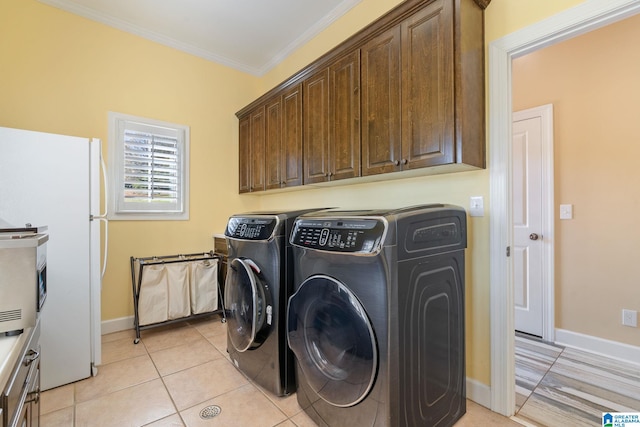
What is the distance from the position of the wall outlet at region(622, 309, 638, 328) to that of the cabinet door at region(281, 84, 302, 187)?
281cm

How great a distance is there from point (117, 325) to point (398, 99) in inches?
128

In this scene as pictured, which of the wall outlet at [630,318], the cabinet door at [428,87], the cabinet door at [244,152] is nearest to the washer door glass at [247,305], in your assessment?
the cabinet door at [428,87]

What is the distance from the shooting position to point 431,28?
1.67 metres

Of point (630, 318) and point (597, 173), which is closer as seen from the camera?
point (630, 318)

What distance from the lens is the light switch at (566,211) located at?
256 cm

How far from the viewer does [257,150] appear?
10.8 feet

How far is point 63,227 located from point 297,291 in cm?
161

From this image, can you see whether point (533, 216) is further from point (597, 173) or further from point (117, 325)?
point (117, 325)

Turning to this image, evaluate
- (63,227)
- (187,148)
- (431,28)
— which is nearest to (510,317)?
(431,28)

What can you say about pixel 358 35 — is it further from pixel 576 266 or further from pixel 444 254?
pixel 576 266

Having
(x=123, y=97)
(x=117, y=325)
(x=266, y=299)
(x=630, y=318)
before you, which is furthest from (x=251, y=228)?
(x=630, y=318)

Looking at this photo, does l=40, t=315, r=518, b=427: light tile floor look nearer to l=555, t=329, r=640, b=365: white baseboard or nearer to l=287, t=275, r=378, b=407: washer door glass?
l=287, t=275, r=378, b=407: washer door glass

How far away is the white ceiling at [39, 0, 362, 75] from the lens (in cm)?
263

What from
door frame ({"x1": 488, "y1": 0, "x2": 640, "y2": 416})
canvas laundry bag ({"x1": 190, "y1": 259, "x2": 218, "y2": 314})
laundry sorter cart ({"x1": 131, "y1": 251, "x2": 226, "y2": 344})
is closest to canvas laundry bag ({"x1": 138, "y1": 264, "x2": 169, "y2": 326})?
laundry sorter cart ({"x1": 131, "y1": 251, "x2": 226, "y2": 344})
